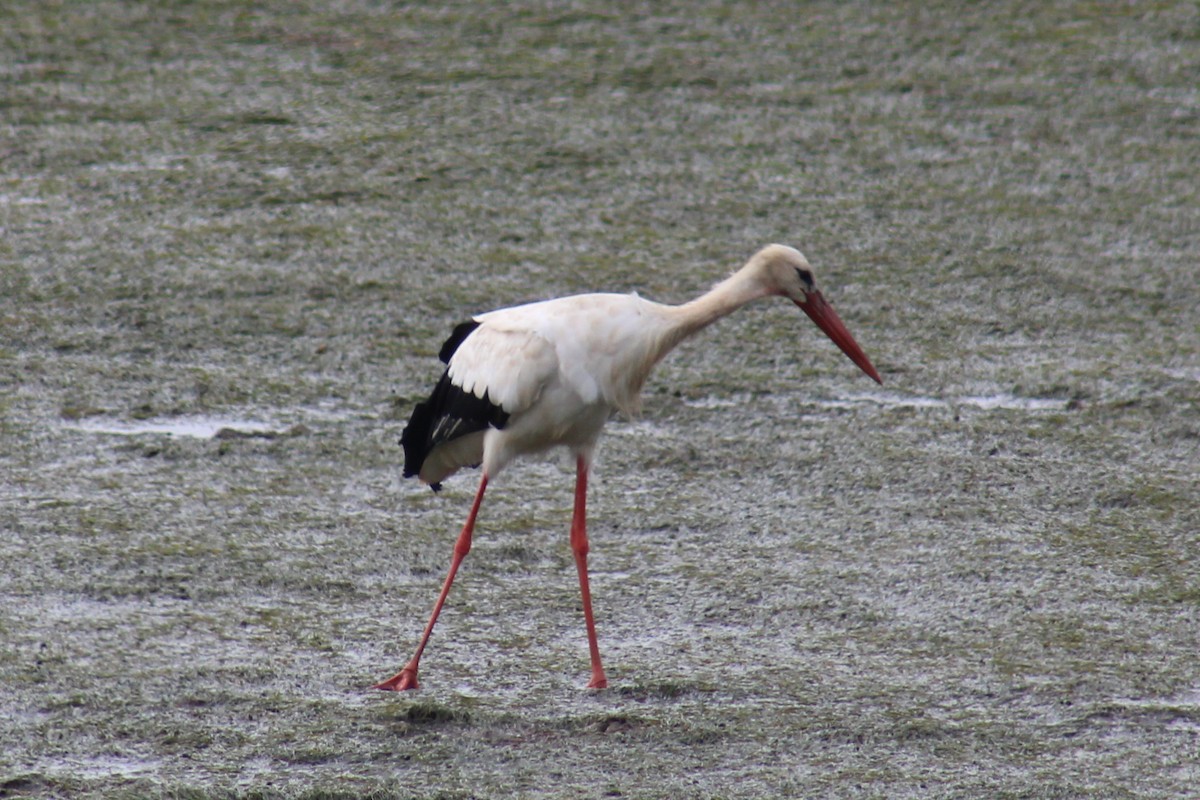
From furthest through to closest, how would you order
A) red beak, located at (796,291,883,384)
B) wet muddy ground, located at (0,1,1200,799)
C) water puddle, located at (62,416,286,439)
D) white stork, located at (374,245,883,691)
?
1. water puddle, located at (62,416,286,439)
2. red beak, located at (796,291,883,384)
3. white stork, located at (374,245,883,691)
4. wet muddy ground, located at (0,1,1200,799)

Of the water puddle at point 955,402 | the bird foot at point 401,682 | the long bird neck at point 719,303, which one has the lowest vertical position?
the bird foot at point 401,682

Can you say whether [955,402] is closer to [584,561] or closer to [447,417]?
[584,561]

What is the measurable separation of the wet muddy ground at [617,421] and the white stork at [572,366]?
1.56 ft

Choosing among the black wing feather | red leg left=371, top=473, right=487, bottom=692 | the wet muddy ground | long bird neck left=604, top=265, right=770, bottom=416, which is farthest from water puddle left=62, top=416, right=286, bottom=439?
long bird neck left=604, top=265, right=770, bottom=416

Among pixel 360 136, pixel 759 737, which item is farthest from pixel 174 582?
pixel 360 136

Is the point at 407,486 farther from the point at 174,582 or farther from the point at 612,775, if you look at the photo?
the point at 612,775

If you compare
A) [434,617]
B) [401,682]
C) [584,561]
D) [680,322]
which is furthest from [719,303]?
[401,682]

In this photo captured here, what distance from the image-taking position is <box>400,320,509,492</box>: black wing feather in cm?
541

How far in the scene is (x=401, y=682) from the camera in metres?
4.98

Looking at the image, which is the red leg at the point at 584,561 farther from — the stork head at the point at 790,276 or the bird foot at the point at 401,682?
the stork head at the point at 790,276

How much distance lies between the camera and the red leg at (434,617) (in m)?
4.98

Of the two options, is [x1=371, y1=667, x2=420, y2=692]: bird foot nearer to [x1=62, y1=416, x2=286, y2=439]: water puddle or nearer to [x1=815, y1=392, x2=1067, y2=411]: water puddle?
[x1=62, y1=416, x2=286, y2=439]: water puddle

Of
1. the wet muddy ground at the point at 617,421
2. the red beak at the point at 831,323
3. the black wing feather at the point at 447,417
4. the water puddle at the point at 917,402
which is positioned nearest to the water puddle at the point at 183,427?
the wet muddy ground at the point at 617,421

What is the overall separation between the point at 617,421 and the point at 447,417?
1.59 metres
